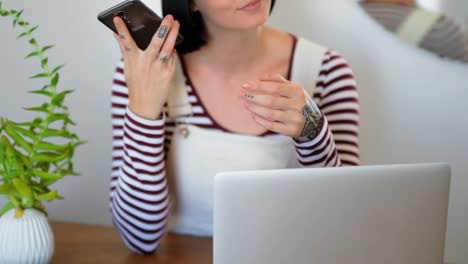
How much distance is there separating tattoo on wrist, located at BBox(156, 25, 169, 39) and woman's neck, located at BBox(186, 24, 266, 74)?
0.54 feet

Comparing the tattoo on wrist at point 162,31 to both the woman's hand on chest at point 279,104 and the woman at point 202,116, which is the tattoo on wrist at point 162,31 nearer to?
the woman at point 202,116

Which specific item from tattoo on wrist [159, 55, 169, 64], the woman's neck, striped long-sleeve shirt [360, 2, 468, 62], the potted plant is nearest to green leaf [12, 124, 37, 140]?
the potted plant

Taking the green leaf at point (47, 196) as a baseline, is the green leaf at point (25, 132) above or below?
above

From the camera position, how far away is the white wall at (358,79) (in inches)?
52.4

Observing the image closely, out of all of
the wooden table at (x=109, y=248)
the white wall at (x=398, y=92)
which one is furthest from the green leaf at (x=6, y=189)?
the white wall at (x=398, y=92)

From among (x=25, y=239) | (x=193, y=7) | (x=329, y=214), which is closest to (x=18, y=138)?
(x=25, y=239)

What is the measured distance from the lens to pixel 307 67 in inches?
47.6

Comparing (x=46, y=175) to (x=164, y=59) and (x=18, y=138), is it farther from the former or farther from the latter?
(x=164, y=59)

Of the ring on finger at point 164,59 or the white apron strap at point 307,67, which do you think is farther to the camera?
the white apron strap at point 307,67

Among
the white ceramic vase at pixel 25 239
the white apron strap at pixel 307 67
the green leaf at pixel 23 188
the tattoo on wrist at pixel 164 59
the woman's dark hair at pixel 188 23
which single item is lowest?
the white ceramic vase at pixel 25 239

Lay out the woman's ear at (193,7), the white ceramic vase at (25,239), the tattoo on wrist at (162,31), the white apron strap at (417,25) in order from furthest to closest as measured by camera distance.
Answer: the white apron strap at (417,25) → the woman's ear at (193,7) → the tattoo on wrist at (162,31) → the white ceramic vase at (25,239)

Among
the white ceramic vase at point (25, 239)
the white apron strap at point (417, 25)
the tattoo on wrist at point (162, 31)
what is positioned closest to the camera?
the white ceramic vase at point (25, 239)

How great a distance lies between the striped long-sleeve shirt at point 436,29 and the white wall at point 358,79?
0.07ft

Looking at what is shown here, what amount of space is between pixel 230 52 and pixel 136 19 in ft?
0.76
